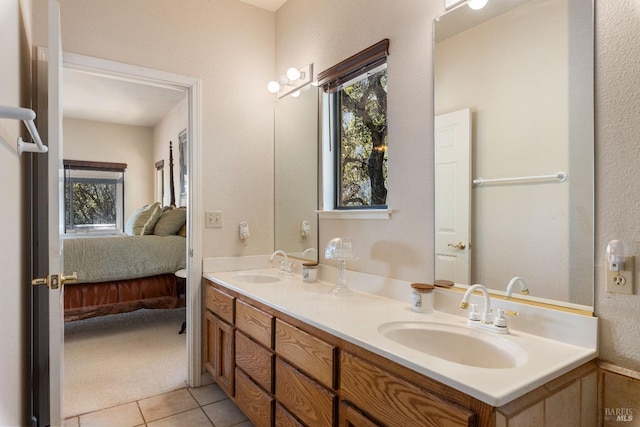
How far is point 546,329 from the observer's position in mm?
1196

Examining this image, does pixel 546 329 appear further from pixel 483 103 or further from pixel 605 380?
pixel 483 103

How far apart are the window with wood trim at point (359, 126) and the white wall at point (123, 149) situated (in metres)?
5.05

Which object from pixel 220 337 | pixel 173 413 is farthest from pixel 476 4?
pixel 173 413

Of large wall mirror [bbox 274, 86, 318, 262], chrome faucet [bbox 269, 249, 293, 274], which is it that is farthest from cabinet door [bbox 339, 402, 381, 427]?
chrome faucet [bbox 269, 249, 293, 274]

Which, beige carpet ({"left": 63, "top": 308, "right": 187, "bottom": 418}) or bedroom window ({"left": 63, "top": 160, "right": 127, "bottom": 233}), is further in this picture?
bedroom window ({"left": 63, "top": 160, "right": 127, "bottom": 233})

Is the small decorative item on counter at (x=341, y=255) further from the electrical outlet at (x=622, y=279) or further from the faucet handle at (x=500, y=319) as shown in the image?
the electrical outlet at (x=622, y=279)

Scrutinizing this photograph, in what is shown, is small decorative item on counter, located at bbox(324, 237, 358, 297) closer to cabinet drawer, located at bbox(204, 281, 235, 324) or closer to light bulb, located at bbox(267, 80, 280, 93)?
cabinet drawer, located at bbox(204, 281, 235, 324)

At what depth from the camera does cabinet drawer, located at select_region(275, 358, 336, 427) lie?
51.8 inches

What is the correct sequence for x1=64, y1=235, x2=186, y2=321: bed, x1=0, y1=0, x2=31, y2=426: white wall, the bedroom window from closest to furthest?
x1=0, y1=0, x2=31, y2=426: white wall
x1=64, y1=235, x2=186, y2=321: bed
the bedroom window

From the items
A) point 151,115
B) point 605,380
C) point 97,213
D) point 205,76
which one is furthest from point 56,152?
point 97,213

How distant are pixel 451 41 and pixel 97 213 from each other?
636 cm

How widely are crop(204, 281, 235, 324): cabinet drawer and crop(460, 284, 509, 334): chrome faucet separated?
1.26m

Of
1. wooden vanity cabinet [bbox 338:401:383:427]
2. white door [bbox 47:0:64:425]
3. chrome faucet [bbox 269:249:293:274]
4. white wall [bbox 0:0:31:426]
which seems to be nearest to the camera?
white wall [bbox 0:0:31:426]

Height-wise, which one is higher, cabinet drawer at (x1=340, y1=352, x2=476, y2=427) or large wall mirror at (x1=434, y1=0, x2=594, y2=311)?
large wall mirror at (x1=434, y1=0, x2=594, y2=311)
